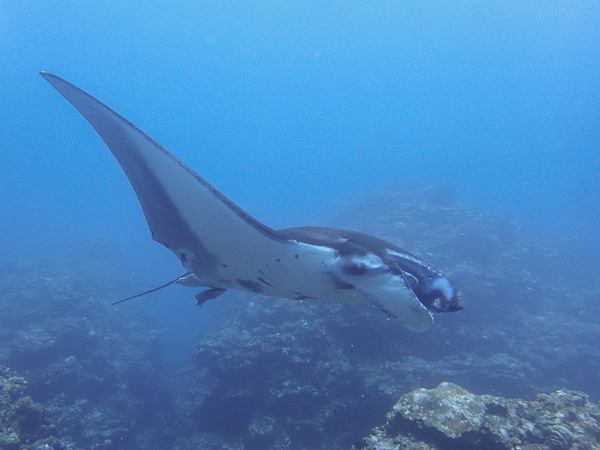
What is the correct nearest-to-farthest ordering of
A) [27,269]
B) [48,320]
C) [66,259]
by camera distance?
[48,320]
[27,269]
[66,259]

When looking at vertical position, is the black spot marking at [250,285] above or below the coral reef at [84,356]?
above

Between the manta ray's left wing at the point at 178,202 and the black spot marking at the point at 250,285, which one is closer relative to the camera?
the manta ray's left wing at the point at 178,202

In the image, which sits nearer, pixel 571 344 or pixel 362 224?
pixel 571 344

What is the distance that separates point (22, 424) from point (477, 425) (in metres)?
6.72

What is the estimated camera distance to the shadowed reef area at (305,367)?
7.02m

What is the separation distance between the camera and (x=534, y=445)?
12.7 ft

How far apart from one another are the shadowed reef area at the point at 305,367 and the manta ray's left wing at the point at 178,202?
3381mm

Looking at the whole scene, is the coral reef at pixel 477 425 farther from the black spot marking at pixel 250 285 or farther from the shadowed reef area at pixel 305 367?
the black spot marking at pixel 250 285

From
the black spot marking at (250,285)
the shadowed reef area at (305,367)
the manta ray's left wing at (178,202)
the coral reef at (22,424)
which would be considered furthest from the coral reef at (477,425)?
the coral reef at (22,424)

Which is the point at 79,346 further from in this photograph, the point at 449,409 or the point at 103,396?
the point at 449,409

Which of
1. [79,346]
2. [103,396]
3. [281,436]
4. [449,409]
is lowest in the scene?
[103,396]

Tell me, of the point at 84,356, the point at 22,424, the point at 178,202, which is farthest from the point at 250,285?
the point at 84,356

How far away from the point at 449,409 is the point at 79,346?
12191mm

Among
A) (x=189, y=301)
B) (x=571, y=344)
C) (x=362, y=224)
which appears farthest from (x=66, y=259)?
(x=571, y=344)
